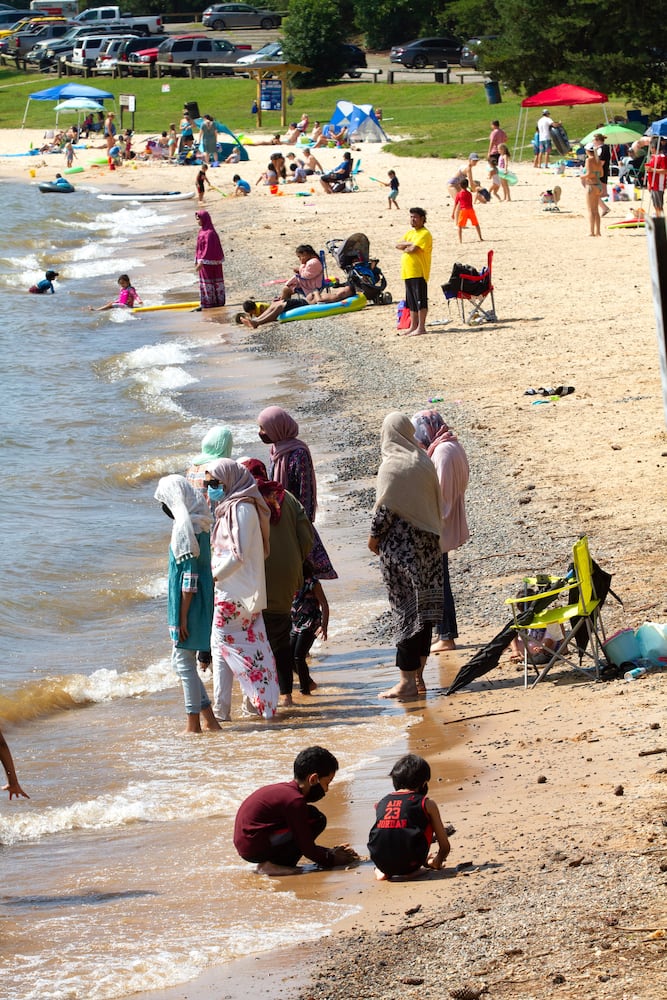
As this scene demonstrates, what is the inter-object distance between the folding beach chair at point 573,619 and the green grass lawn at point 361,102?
3288cm

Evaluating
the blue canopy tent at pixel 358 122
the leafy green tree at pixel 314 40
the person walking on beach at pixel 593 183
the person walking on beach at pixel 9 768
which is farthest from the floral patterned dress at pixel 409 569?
the leafy green tree at pixel 314 40

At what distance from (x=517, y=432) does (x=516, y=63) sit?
29.2 metres

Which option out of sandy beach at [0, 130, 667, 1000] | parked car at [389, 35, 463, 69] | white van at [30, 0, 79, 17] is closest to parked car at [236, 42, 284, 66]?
parked car at [389, 35, 463, 69]

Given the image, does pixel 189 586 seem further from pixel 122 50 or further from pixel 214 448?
pixel 122 50

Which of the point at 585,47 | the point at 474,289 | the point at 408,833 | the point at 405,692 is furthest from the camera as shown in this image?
the point at 585,47

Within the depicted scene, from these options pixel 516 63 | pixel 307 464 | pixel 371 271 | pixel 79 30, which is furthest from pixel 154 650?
pixel 79 30

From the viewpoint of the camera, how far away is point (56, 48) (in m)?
70.3

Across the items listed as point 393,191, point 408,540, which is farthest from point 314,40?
point 408,540

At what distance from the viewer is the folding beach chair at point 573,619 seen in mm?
7328

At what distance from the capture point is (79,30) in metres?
71.6

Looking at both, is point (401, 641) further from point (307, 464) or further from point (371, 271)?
point (371, 271)

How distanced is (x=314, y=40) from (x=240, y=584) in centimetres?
5583

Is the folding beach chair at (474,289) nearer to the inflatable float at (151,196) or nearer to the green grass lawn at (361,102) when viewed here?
the green grass lawn at (361,102)

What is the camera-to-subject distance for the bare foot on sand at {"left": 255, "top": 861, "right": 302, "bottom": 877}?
5.93 m
